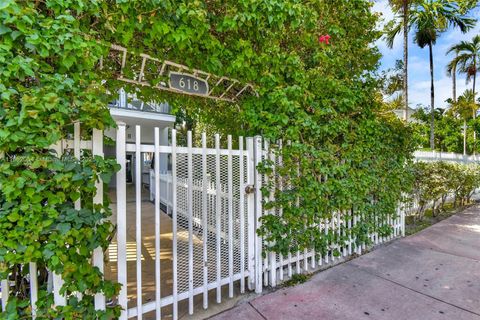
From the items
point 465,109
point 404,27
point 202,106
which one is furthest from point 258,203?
point 465,109

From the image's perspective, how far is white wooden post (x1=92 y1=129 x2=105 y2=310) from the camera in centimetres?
205

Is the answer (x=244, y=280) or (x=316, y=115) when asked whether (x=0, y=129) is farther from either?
(x=316, y=115)

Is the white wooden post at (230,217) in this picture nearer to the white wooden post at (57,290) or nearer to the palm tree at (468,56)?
the white wooden post at (57,290)

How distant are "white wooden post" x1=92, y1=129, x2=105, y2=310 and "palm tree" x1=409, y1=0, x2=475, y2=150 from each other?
13.0m

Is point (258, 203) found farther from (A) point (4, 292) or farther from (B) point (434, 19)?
(B) point (434, 19)

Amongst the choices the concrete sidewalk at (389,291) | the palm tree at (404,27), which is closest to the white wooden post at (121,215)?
the concrete sidewalk at (389,291)

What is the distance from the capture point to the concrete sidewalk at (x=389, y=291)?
269cm

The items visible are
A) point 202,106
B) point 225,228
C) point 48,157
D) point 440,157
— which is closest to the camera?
point 48,157

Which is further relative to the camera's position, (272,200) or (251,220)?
(272,200)

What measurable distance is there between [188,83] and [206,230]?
1692 mm

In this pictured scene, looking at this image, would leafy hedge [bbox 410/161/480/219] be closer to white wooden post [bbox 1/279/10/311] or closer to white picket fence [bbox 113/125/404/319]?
white picket fence [bbox 113/125/404/319]

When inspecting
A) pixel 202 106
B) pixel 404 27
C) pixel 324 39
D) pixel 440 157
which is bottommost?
pixel 440 157

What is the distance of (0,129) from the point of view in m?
1.55

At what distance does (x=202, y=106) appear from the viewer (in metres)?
4.20
